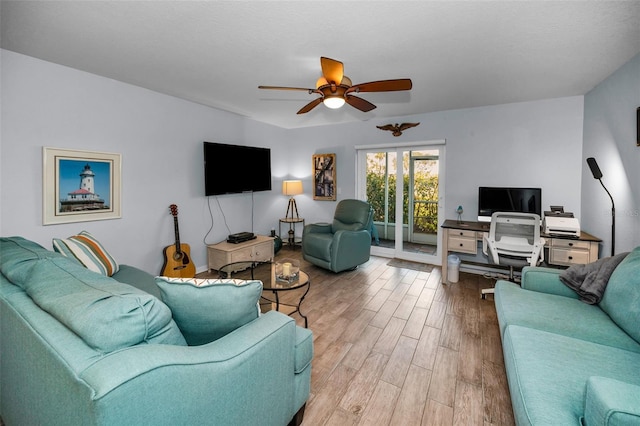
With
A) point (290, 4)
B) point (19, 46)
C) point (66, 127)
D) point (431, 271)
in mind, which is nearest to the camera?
point (290, 4)

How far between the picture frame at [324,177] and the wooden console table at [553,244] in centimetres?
232

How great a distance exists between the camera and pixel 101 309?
3.09ft

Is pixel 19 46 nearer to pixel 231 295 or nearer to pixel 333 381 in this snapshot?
pixel 231 295

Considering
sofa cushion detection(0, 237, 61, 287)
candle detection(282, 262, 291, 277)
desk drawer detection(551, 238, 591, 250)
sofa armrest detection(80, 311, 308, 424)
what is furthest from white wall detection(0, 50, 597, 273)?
sofa armrest detection(80, 311, 308, 424)

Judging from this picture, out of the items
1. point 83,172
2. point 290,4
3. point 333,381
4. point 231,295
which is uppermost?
point 290,4

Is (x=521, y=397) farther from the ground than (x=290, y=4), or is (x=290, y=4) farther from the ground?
(x=290, y=4)

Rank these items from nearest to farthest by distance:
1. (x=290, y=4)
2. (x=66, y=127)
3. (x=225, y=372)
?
(x=225, y=372)
(x=290, y=4)
(x=66, y=127)

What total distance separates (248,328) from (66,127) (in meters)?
2.98

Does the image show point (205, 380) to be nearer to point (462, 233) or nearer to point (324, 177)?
point (462, 233)

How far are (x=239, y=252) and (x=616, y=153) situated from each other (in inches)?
171

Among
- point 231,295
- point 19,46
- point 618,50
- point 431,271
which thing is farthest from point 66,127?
point 618,50

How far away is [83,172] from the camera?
117 inches

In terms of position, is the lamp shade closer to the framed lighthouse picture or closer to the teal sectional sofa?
the framed lighthouse picture

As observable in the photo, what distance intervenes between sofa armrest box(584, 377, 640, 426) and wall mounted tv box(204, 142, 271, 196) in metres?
4.07
